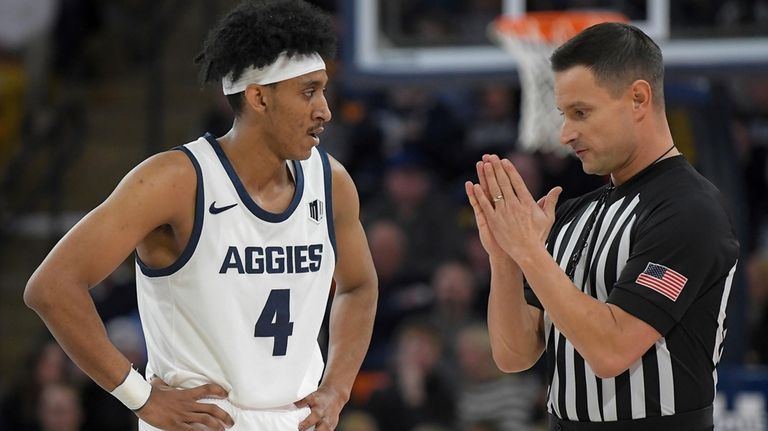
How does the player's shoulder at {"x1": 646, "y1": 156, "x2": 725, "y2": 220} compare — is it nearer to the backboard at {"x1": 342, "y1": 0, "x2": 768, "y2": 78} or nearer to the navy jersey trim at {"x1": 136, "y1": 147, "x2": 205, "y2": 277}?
the navy jersey trim at {"x1": 136, "y1": 147, "x2": 205, "y2": 277}

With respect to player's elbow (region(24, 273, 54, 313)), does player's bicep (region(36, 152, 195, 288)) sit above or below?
above

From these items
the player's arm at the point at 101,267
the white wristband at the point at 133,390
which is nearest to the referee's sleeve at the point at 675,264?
the player's arm at the point at 101,267

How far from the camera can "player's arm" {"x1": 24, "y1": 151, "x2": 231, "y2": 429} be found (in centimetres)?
352

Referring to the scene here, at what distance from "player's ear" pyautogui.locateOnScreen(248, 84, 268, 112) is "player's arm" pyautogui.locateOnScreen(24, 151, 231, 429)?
1.12 ft

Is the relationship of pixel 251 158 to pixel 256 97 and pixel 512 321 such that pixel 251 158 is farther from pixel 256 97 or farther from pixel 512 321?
pixel 512 321

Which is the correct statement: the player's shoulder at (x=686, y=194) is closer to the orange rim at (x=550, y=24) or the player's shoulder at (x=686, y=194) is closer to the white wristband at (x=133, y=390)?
the white wristband at (x=133, y=390)

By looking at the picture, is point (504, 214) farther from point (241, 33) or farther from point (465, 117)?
point (465, 117)

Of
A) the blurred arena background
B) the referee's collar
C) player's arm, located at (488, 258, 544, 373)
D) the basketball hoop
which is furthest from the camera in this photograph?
the blurred arena background

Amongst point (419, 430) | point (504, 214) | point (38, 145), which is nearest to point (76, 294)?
point (504, 214)

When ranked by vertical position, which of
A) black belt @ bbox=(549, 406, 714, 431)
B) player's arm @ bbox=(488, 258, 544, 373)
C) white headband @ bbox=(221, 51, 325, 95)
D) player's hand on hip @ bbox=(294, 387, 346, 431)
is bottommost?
player's hand on hip @ bbox=(294, 387, 346, 431)

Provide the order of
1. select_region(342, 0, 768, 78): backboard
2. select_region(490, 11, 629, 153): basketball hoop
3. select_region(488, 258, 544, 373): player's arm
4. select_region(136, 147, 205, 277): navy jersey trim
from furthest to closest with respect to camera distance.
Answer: select_region(342, 0, 768, 78): backboard < select_region(490, 11, 629, 153): basketball hoop < select_region(136, 147, 205, 277): navy jersey trim < select_region(488, 258, 544, 373): player's arm

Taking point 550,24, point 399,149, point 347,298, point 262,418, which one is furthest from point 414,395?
point 262,418

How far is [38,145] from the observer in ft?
33.4

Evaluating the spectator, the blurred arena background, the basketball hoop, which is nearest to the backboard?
the blurred arena background
